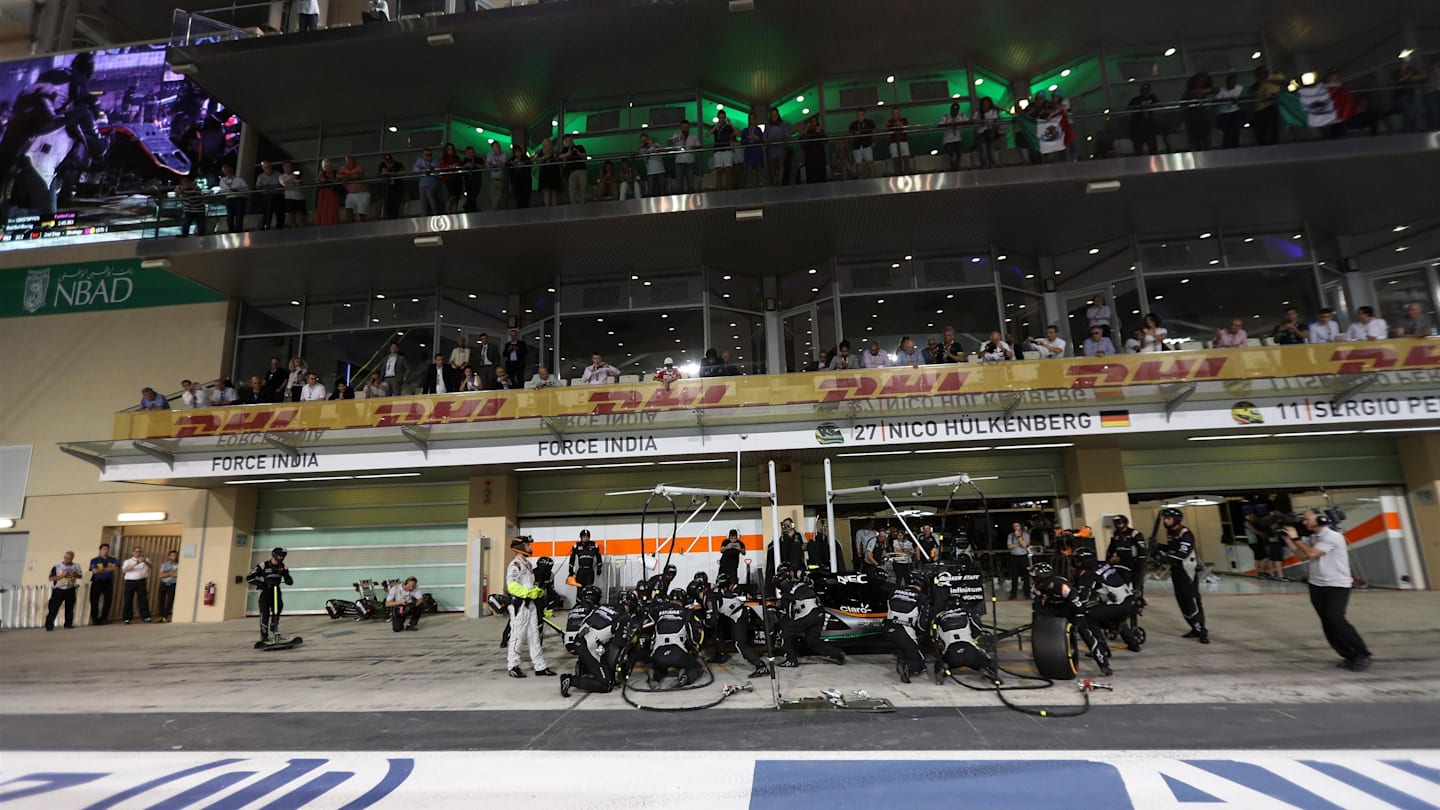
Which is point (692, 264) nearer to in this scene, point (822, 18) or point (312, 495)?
point (822, 18)

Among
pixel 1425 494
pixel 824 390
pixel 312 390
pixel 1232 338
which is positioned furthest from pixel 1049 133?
pixel 312 390

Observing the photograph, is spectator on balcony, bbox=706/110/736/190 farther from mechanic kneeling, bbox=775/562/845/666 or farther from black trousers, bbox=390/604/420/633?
black trousers, bbox=390/604/420/633

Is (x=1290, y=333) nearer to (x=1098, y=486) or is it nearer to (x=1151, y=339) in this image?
(x=1151, y=339)

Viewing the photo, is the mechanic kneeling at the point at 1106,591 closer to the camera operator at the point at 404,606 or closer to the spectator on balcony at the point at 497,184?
the camera operator at the point at 404,606

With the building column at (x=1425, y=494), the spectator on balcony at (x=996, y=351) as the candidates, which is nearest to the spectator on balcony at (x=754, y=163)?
the spectator on balcony at (x=996, y=351)

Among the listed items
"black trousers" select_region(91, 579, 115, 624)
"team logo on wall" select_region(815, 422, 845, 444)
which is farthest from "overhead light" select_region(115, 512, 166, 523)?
"team logo on wall" select_region(815, 422, 845, 444)

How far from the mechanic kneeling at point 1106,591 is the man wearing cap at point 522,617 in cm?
688

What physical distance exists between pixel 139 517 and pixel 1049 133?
24532 millimetres

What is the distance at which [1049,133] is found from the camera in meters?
14.4

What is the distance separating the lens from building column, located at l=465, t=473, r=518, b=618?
15.9 metres

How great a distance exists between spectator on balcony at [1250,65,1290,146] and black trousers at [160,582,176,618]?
2794 cm

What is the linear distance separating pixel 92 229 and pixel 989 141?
2506 cm

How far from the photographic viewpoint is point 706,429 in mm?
13039

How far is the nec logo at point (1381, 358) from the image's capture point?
11555mm
